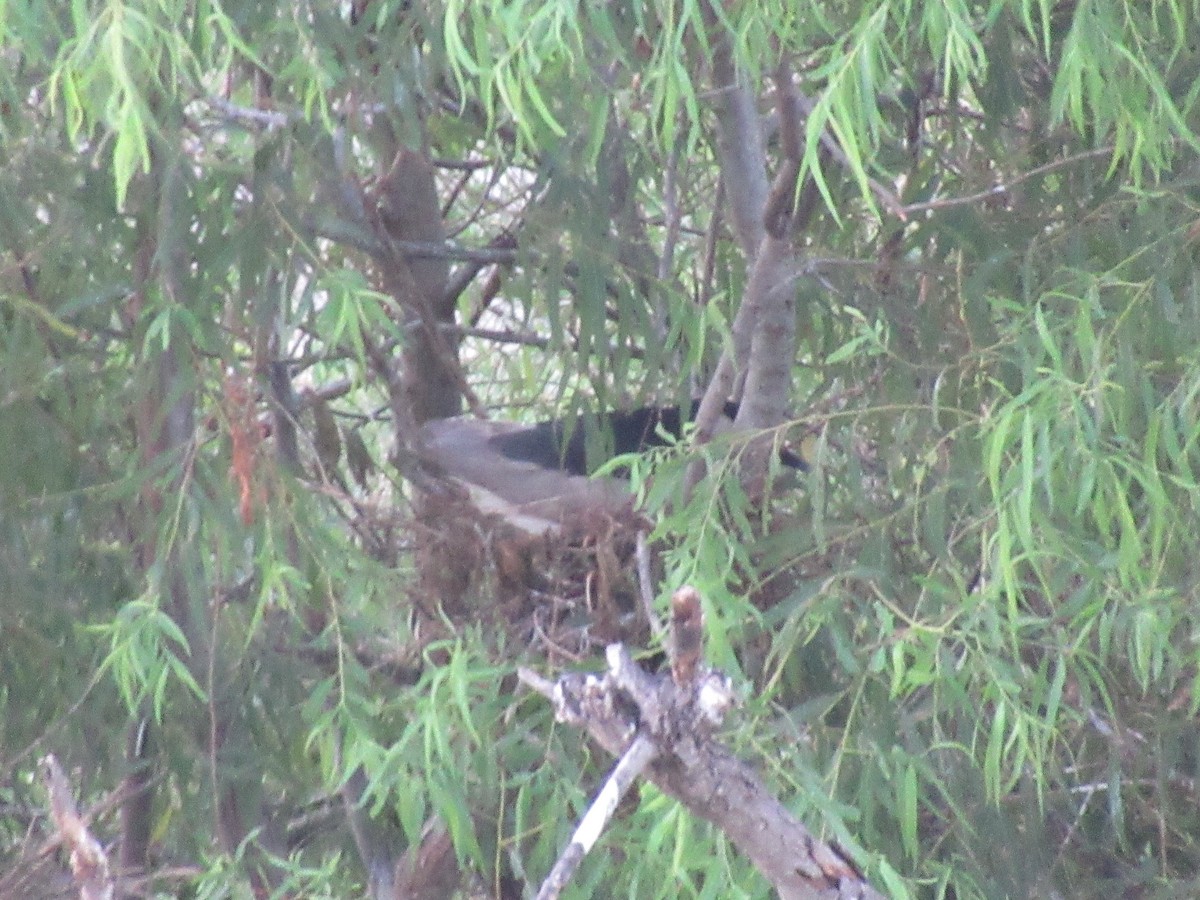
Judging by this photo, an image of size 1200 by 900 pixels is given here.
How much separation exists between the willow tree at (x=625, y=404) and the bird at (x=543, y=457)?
8 cm

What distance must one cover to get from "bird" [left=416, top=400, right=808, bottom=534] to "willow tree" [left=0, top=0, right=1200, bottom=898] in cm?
8

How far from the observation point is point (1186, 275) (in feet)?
8.01

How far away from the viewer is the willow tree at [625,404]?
2148 mm

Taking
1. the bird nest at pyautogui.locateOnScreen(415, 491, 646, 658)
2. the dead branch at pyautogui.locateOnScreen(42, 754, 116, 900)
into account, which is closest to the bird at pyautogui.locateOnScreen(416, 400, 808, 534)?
the bird nest at pyautogui.locateOnScreen(415, 491, 646, 658)

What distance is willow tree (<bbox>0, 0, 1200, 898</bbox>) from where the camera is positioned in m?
2.15

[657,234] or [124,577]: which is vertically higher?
[657,234]

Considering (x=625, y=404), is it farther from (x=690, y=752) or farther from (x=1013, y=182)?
(x=690, y=752)

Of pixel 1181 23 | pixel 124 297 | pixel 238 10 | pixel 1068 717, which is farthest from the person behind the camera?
pixel 124 297

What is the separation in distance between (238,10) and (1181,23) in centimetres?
121

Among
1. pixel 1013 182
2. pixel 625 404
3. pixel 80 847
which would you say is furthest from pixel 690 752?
pixel 625 404

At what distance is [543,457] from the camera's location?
11.1ft

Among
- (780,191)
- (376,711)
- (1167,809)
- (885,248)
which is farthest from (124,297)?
(1167,809)

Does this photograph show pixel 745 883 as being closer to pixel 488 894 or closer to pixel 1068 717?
pixel 1068 717

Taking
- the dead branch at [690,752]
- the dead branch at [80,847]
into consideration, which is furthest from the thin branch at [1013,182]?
the dead branch at [80,847]
